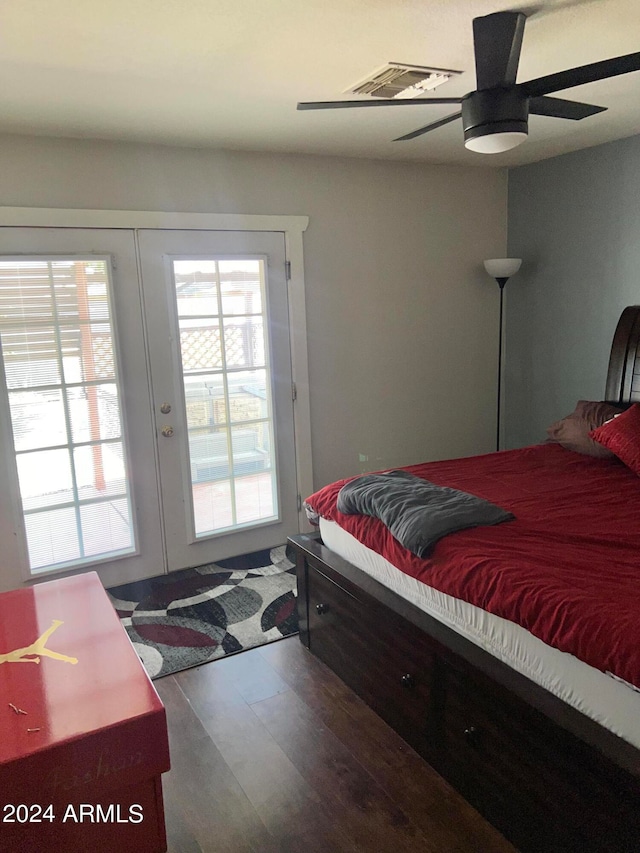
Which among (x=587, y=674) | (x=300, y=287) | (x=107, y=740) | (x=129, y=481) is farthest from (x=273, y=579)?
(x=587, y=674)

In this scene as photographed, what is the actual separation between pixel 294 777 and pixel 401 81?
2.62m

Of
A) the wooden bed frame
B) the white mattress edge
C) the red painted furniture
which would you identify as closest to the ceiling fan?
the white mattress edge

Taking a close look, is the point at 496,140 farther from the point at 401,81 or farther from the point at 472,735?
the point at 472,735

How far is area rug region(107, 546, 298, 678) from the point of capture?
115 inches

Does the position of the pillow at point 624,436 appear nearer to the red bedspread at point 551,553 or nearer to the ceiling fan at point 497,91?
the red bedspread at point 551,553

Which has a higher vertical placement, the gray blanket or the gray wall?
the gray wall

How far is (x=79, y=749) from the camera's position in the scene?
160 cm

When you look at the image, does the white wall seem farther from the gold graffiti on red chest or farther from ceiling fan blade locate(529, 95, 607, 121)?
the gold graffiti on red chest

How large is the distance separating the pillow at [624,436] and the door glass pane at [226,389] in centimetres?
184

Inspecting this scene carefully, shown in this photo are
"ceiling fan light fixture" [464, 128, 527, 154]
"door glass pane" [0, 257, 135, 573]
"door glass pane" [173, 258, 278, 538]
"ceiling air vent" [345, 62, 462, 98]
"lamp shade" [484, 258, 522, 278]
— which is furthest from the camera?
"lamp shade" [484, 258, 522, 278]

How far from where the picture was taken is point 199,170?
3498mm

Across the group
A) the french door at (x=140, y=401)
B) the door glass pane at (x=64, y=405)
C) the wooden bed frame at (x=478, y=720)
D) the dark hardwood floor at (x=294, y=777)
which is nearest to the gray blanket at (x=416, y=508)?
the wooden bed frame at (x=478, y=720)

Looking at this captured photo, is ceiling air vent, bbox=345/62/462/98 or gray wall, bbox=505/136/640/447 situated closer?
ceiling air vent, bbox=345/62/462/98

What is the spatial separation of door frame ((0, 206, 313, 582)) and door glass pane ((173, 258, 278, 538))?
181 millimetres
